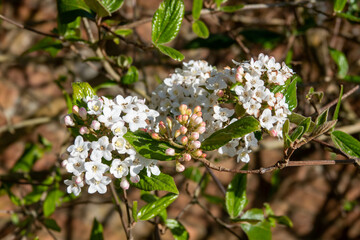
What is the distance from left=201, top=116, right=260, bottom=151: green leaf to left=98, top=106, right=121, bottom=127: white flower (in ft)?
1.09

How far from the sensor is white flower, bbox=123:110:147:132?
1294 millimetres

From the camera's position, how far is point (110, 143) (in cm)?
130

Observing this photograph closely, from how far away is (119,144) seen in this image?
1275 millimetres

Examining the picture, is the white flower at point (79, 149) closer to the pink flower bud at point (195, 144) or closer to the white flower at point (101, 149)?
the white flower at point (101, 149)

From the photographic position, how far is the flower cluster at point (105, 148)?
49.5 inches

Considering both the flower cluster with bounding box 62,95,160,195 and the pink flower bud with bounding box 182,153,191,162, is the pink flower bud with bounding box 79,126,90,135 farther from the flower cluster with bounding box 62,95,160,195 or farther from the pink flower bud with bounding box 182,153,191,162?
the pink flower bud with bounding box 182,153,191,162

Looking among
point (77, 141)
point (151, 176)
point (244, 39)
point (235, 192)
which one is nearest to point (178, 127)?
point (151, 176)

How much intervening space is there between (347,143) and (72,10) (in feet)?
4.39

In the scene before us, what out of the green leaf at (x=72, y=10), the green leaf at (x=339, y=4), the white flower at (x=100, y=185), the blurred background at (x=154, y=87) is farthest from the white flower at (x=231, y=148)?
the blurred background at (x=154, y=87)

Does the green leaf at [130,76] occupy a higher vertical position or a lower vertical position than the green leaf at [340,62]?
higher

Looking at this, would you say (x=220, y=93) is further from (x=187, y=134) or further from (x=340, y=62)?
(x=340, y=62)

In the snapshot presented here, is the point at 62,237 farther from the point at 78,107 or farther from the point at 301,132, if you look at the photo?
the point at 301,132

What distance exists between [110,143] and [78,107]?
215 mm

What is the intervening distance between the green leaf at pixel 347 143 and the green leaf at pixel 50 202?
1.54m
